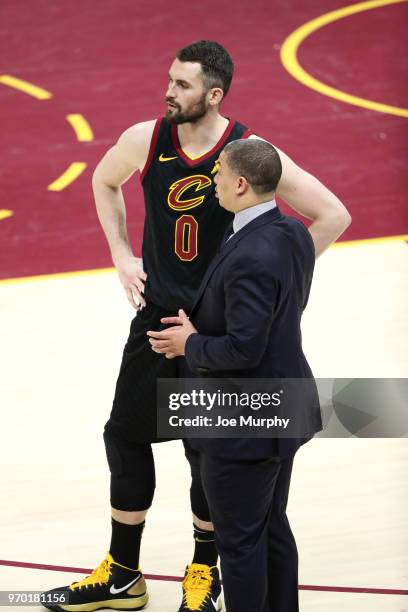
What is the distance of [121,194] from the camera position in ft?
14.5

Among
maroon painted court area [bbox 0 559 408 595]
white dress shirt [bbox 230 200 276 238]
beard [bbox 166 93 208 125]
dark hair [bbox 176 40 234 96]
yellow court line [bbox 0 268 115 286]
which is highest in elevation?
yellow court line [bbox 0 268 115 286]

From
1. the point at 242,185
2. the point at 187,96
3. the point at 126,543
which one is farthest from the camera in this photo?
the point at 126,543

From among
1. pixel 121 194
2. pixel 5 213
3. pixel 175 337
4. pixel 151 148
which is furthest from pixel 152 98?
pixel 175 337

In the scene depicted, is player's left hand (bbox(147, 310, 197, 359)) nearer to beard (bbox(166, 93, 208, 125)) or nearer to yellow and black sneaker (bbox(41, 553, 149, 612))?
beard (bbox(166, 93, 208, 125))

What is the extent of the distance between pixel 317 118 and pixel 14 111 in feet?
7.60

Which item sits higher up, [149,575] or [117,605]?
[149,575]

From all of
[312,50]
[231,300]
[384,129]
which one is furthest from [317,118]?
[231,300]

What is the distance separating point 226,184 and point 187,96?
0.64m

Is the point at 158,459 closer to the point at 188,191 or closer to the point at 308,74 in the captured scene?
the point at 188,191

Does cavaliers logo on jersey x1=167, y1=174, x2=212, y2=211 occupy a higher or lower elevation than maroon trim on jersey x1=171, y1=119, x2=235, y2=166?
lower

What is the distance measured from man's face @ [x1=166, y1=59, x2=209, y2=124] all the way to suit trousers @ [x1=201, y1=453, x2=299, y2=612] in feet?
3.73

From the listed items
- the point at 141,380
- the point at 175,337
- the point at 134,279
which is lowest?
the point at 175,337

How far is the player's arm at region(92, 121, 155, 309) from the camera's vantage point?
13.8 ft

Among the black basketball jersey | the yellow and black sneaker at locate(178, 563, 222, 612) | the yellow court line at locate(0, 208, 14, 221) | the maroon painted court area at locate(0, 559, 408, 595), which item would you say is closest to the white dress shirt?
the black basketball jersey
